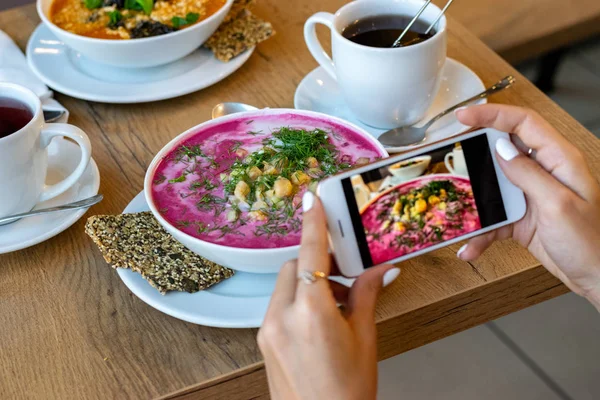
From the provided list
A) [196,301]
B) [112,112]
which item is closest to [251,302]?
[196,301]

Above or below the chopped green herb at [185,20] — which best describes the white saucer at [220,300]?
below

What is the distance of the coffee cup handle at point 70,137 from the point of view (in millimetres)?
999

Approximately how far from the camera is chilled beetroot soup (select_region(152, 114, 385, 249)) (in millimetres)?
853

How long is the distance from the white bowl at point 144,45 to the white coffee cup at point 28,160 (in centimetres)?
24

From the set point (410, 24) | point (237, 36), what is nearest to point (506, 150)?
point (410, 24)

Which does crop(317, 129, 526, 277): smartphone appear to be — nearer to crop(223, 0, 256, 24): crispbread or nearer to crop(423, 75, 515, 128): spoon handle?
crop(423, 75, 515, 128): spoon handle

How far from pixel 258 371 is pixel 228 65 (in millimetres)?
684

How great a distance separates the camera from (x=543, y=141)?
2.76 ft

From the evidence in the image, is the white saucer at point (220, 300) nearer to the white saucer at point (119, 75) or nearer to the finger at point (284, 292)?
the finger at point (284, 292)

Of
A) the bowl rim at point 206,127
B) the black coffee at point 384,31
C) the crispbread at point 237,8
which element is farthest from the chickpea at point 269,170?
the crispbread at point 237,8

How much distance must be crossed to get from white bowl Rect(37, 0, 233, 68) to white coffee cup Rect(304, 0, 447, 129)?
0.22 metres

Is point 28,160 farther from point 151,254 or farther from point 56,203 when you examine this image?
point 151,254

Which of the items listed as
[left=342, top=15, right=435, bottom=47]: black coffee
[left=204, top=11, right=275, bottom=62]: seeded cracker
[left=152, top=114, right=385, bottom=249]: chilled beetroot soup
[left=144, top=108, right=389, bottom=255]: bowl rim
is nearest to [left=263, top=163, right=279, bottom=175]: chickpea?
[left=152, top=114, right=385, bottom=249]: chilled beetroot soup

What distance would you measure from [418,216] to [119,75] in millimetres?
766
